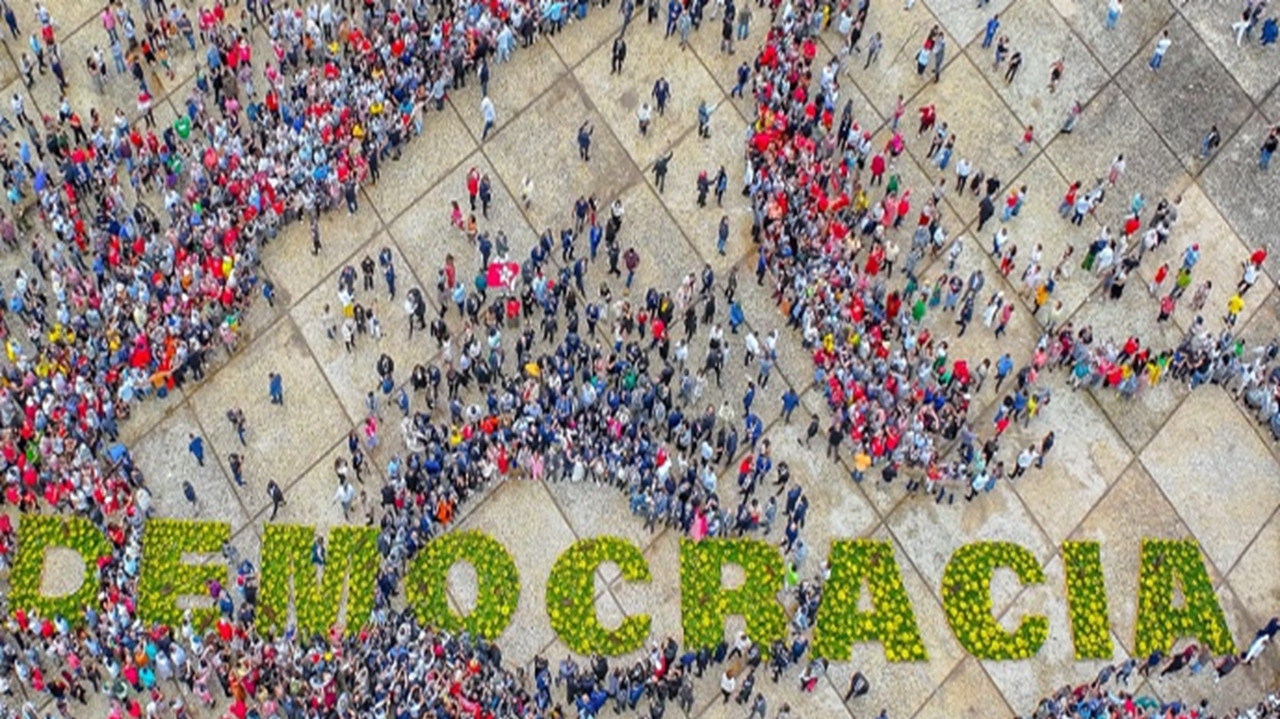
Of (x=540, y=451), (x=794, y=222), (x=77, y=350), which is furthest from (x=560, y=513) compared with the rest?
(x=77, y=350)

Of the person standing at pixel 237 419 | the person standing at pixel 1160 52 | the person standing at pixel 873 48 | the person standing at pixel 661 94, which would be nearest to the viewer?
the person standing at pixel 237 419

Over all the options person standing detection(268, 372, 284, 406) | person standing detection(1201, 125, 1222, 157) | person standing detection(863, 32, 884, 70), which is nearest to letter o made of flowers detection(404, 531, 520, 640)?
person standing detection(268, 372, 284, 406)

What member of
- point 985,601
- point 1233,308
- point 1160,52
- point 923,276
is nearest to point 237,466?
point 923,276

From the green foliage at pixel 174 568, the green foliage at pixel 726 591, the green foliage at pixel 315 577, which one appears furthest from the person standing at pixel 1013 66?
the green foliage at pixel 174 568

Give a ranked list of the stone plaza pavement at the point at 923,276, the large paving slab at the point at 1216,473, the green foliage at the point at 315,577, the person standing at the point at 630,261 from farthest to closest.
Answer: the person standing at the point at 630,261 → the large paving slab at the point at 1216,473 → the stone plaza pavement at the point at 923,276 → the green foliage at the point at 315,577

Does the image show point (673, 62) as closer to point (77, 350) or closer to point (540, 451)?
point (540, 451)

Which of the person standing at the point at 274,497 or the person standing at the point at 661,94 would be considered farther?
the person standing at the point at 661,94

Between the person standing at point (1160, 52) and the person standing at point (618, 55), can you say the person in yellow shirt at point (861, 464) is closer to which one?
the person standing at point (618, 55)
